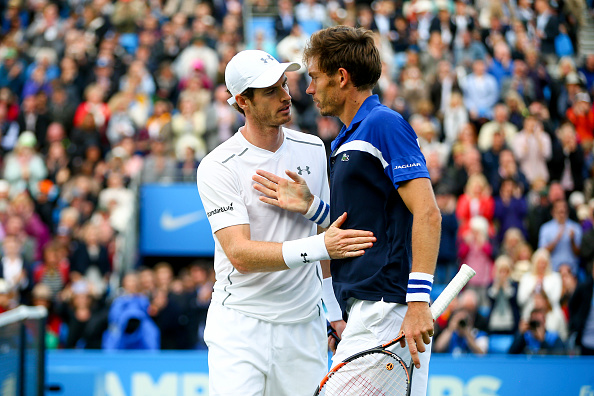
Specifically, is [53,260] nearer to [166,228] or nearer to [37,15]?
[166,228]

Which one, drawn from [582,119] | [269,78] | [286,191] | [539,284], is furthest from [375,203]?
[582,119]

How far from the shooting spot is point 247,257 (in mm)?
4035

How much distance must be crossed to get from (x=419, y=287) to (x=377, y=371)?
43cm

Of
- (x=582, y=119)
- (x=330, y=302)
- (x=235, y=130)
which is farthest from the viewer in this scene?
(x=582, y=119)

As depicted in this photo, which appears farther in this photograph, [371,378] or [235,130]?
[235,130]

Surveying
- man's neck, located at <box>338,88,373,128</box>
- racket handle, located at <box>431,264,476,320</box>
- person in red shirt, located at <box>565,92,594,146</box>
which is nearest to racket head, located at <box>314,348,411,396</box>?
racket handle, located at <box>431,264,476,320</box>

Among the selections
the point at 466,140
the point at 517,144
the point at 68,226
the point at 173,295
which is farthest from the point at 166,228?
the point at 517,144

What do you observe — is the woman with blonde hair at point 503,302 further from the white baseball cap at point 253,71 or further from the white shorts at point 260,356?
the white baseball cap at point 253,71

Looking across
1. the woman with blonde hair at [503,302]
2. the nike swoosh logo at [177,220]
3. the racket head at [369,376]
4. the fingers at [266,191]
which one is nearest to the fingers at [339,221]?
the fingers at [266,191]

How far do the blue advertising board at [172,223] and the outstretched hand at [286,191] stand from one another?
8041 mm

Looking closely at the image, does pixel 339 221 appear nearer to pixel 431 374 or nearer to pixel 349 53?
pixel 349 53

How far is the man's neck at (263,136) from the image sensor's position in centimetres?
435

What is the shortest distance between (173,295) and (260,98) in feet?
20.0

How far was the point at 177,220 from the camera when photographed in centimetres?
1225
